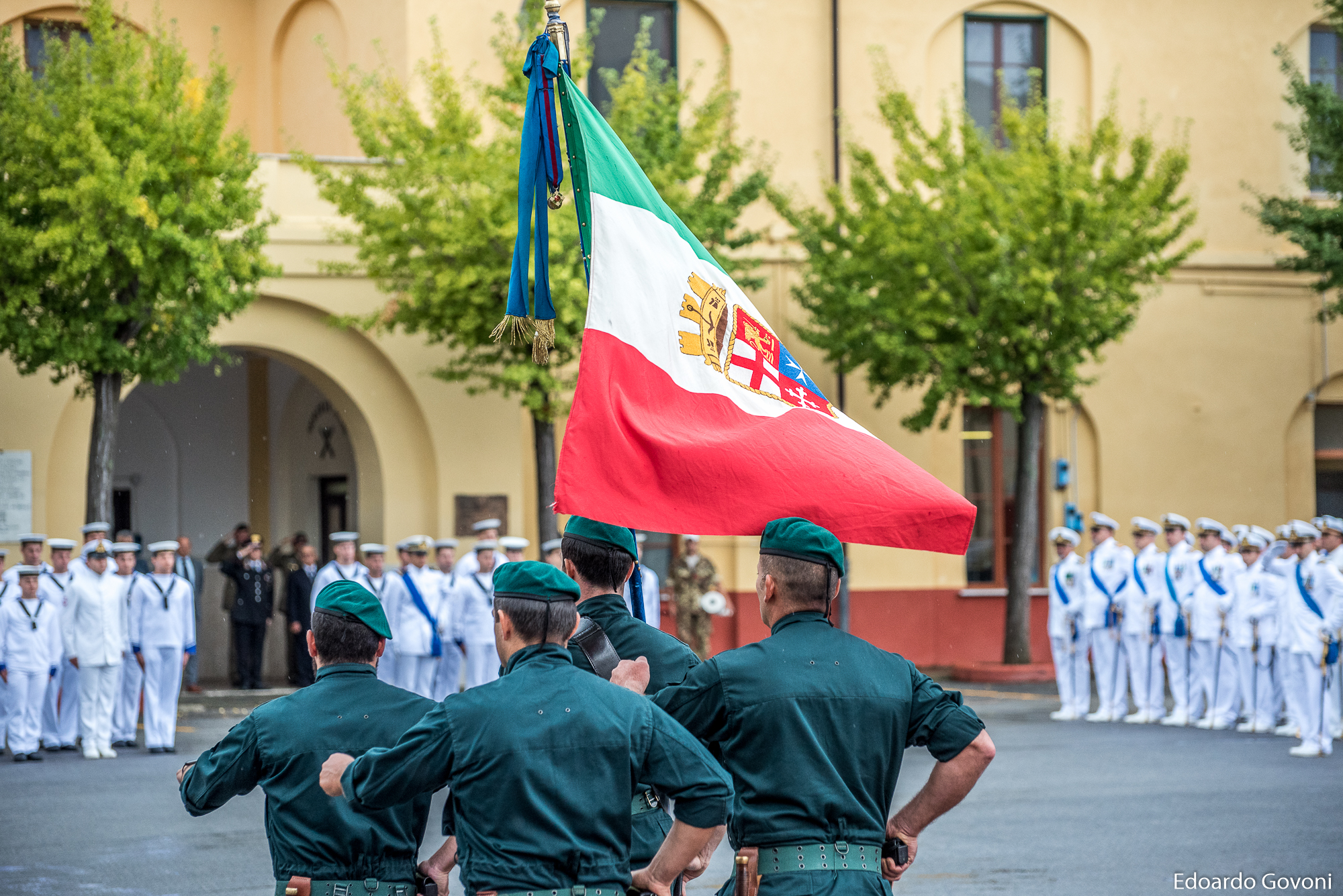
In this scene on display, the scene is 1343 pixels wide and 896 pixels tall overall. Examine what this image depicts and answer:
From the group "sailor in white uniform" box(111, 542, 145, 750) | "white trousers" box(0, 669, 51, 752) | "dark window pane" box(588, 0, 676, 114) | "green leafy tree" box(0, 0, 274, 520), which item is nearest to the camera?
"white trousers" box(0, 669, 51, 752)

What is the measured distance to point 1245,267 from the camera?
23984 mm

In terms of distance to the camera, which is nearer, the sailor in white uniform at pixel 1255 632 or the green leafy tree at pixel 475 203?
the sailor in white uniform at pixel 1255 632

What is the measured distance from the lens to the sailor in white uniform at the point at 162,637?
14906 mm

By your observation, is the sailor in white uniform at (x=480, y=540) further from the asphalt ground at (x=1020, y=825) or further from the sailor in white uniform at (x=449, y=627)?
the asphalt ground at (x=1020, y=825)

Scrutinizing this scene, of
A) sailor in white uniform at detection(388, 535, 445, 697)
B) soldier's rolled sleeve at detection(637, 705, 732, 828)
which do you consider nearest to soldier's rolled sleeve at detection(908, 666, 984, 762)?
soldier's rolled sleeve at detection(637, 705, 732, 828)

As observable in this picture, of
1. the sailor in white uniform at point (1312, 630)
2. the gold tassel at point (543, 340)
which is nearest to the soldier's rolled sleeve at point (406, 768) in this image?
the gold tassel at point (543, 340)

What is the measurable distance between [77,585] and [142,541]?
8613mm

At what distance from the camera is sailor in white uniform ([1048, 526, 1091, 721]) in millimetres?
17391

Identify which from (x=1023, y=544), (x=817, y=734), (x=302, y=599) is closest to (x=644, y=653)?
(x=817, y=734)

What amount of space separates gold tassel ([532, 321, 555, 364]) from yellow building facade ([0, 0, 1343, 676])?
1498 centimetres

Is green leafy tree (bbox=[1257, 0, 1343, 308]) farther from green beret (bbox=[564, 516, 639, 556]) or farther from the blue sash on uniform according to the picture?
green beret (bbox=[564, 516, 639, 556])

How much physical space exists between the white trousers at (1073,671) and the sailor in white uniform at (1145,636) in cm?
48

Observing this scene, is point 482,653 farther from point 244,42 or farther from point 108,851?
point 244,42

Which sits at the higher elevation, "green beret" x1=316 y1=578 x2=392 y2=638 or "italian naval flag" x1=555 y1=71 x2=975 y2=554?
"italian naval flag" x1=555 y1=71 x2=975 y2=554
